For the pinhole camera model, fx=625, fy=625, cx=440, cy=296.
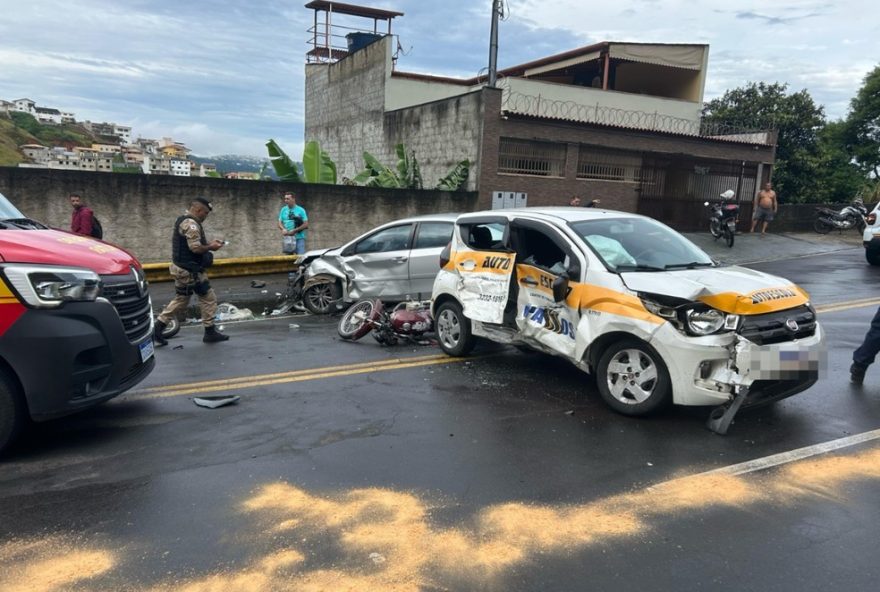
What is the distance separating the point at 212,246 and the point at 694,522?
6.27 metres

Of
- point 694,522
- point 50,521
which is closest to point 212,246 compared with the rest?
point 50,521

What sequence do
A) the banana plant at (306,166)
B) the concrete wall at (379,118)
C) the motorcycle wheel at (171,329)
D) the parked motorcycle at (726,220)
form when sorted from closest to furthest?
the motorcycle wheel at (171,329) → the banana plant at (306,166) → the parked motorcycle at (726,220) → the concrete wall at (379,118)

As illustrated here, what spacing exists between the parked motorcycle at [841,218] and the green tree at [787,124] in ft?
16.6

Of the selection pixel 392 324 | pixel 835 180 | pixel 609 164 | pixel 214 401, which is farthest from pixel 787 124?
pixel 214 401

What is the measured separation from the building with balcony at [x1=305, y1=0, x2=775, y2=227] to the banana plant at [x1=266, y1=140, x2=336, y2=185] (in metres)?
3.63

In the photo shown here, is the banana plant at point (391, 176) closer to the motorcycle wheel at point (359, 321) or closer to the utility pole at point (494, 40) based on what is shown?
the utility pole at point (494, 40)

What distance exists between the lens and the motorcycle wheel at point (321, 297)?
10461 mm

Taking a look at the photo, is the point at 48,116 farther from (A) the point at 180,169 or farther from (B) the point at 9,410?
(B) the point at 9,410

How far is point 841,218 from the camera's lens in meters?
21.8

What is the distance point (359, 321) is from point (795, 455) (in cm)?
532

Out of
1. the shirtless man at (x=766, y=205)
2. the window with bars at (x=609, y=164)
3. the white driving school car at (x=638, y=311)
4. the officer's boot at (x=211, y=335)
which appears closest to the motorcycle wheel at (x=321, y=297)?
the officer's boot at (x=211, y=335)

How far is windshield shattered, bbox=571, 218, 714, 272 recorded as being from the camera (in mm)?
5523

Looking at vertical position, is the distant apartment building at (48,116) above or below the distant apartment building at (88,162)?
above

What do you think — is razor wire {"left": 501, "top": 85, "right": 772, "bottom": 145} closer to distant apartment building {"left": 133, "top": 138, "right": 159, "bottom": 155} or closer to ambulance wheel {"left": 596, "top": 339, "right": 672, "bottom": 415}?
ambulance wheel {"left": 596, "top": 339, "right": 672, "bottom": 415}
